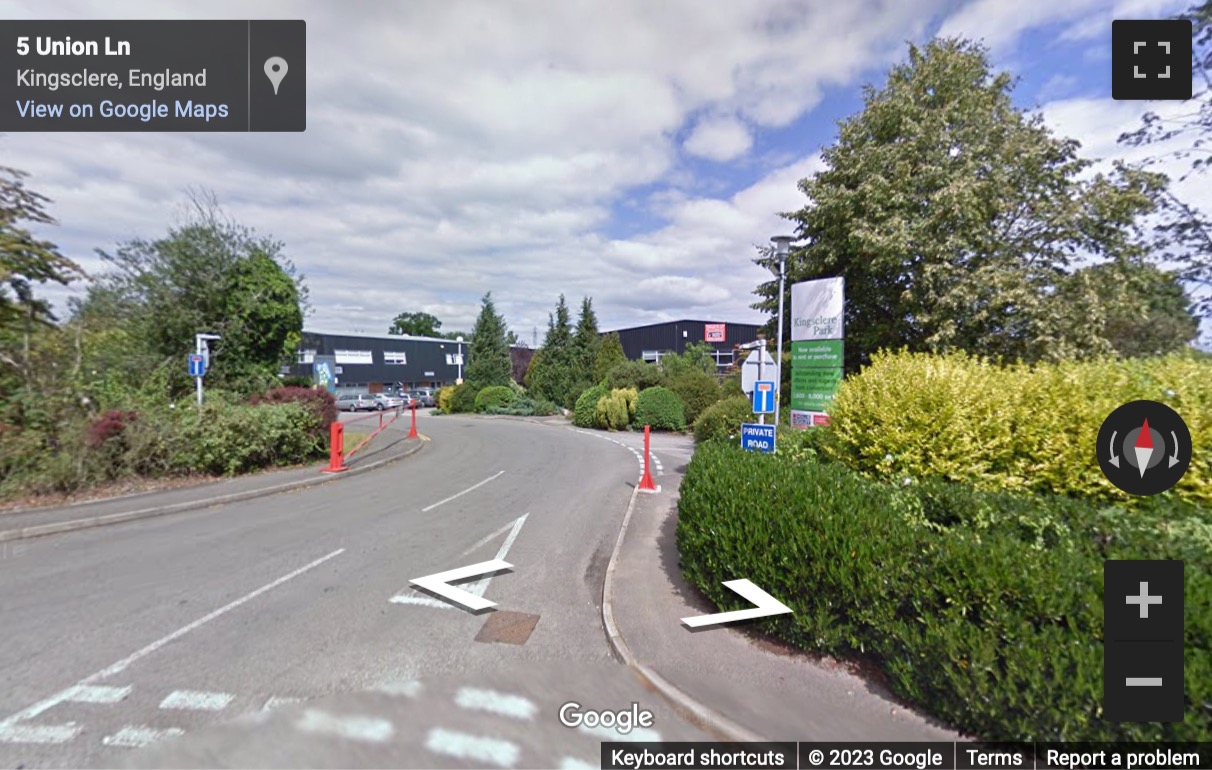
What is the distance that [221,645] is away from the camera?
3.71 metres

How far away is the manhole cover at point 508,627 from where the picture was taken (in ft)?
12.6

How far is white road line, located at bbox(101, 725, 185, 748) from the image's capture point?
2674 millimetres

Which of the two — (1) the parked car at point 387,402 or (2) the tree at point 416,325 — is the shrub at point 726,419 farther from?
(2) the tree at point 416,325

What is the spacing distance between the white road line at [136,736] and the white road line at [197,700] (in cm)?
19

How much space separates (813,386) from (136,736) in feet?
30.1

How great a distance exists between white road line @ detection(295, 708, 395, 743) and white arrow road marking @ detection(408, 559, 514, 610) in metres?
1.55

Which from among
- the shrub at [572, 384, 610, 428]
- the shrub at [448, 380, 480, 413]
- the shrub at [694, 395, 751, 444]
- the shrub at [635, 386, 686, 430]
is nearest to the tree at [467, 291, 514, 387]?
the shrub at [448, 380, 480, 413]

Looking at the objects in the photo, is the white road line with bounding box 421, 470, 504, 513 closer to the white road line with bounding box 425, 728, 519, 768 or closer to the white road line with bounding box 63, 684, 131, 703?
the white road line with bounding box 63, 684, 131, 703

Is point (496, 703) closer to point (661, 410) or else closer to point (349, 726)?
point (349, 726)

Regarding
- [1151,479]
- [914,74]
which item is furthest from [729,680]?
[914,74]

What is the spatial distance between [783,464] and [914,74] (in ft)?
41.5

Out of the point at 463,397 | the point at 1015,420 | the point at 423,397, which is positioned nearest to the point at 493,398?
the point at 463,397

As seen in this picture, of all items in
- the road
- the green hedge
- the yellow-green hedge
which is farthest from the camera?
the yellow-green hedge

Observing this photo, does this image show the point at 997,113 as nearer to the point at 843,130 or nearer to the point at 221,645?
the point at 843,130
